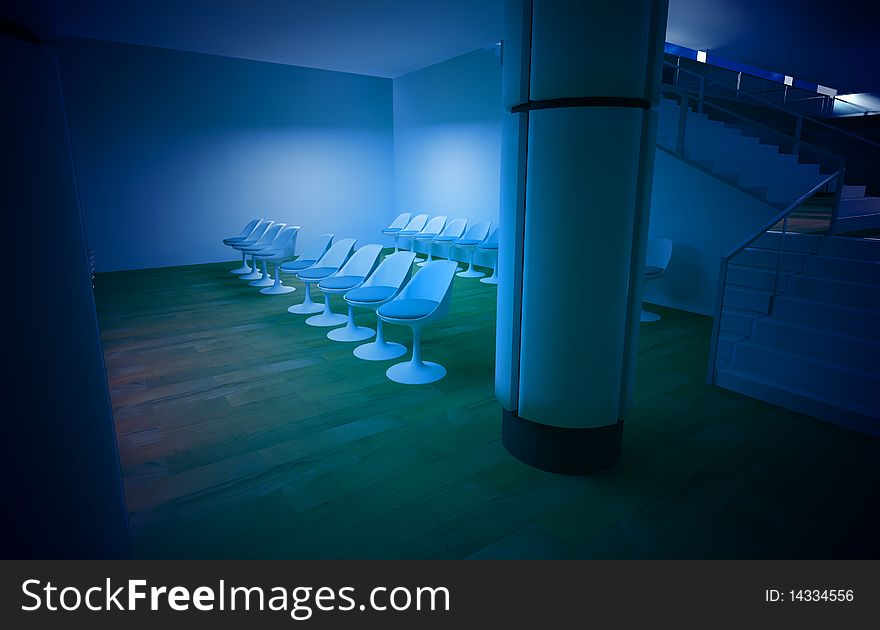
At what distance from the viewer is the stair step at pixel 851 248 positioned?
381cm

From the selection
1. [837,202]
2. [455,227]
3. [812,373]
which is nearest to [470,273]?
[455,227]

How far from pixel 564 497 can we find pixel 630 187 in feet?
5.17

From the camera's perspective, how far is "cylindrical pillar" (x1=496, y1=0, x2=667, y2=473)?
218cm

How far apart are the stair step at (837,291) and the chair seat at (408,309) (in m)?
2.97

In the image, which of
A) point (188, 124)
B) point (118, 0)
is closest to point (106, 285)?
point (188, 124)

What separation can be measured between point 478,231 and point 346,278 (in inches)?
150

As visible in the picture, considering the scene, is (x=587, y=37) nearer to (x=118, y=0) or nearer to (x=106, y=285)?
(x=118, y=0)

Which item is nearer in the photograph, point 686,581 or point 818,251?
point 686,581

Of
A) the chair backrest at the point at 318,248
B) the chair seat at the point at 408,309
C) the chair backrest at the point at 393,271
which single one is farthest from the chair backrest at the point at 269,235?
the chair seat at the point at 408,309

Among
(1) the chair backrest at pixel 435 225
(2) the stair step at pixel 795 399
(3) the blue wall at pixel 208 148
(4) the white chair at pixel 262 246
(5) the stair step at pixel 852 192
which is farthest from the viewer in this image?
(1) the chair backrest at pixel 435 225

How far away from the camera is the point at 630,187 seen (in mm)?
2324

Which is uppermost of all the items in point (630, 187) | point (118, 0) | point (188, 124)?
point (118, 0)

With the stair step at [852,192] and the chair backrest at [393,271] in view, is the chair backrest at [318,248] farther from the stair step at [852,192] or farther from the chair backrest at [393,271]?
the stair step at [852,192]

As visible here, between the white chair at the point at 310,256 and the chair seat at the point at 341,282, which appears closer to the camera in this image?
the chair seat at the point at 341,282
